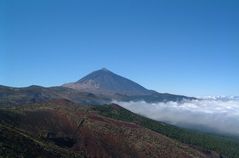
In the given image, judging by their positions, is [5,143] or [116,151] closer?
[5,143]

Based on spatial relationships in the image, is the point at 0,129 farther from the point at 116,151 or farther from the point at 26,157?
the point at 116,151

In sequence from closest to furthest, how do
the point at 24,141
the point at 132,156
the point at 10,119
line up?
the point at 24,141, the point at 10,119, the point at 132,156

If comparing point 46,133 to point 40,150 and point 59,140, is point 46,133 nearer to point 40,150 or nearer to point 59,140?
point 59,140

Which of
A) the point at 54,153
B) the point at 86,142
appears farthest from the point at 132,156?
the point at 54,153

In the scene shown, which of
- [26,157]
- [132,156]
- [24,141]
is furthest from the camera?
[132,156]


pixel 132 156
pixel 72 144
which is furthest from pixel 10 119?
pixel 132 156

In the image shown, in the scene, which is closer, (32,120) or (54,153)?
(54,153)

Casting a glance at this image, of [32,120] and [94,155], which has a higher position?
[32,120]

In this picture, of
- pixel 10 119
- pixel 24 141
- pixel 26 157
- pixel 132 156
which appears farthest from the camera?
pixel 132 156

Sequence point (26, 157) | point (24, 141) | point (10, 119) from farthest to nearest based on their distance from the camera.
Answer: point (10, 119) < point (24, 141) < point (26, 157)
